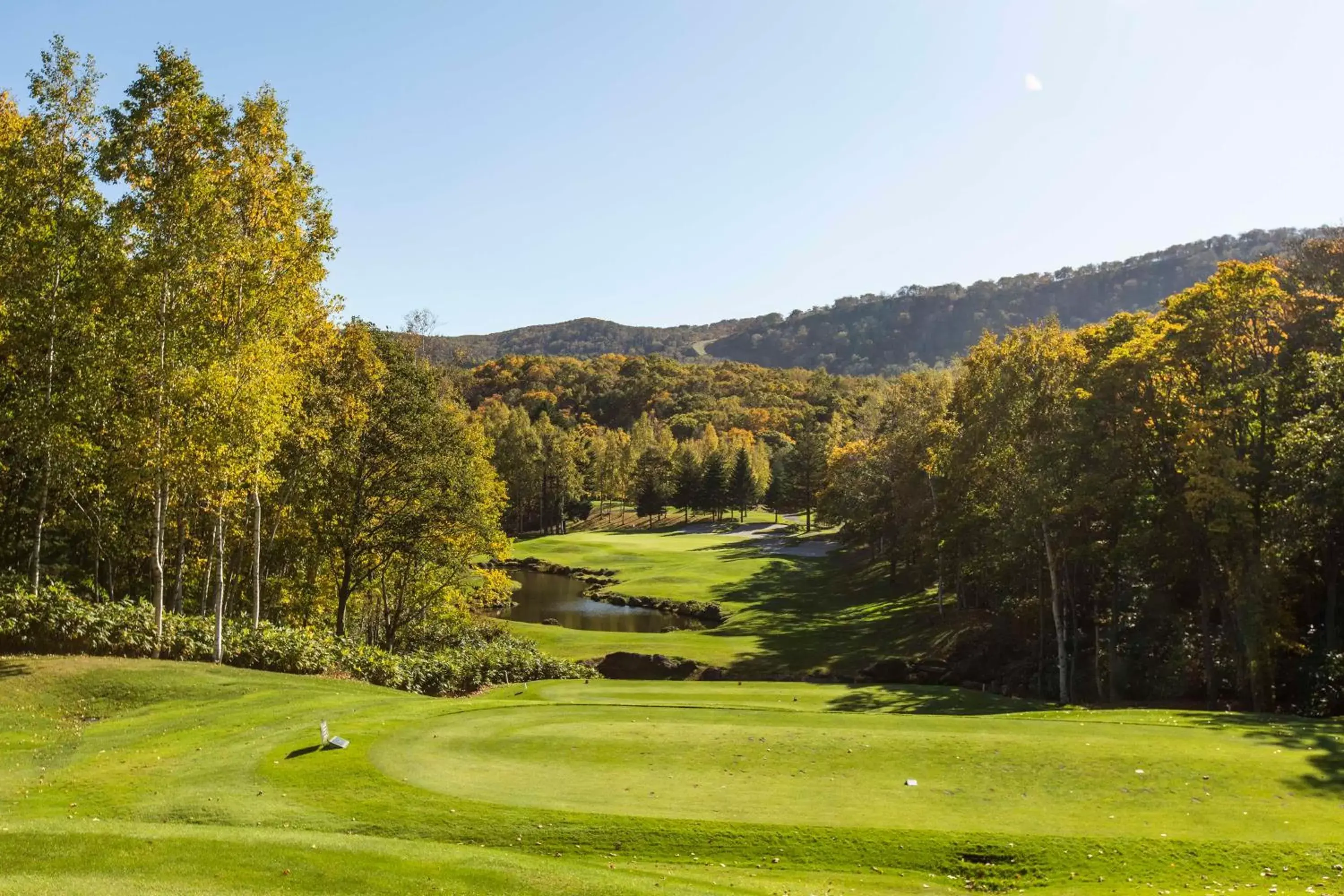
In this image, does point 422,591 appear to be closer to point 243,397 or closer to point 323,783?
point 243,397

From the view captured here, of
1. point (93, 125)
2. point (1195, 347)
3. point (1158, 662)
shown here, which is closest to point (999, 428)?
point (1195, 347)

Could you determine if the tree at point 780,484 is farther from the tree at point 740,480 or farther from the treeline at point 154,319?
the treeline at point 154,319

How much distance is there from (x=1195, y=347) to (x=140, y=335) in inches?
1234

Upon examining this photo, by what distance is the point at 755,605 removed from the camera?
60.2m

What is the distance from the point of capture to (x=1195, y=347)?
28.0 meters

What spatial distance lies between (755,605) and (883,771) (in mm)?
45319

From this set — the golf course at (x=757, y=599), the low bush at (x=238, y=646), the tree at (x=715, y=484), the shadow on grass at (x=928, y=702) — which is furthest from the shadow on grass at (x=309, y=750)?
the tree at (x=715, y=484)

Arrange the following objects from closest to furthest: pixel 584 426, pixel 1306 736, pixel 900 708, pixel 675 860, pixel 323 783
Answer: pixel 675 860, pixel 323 783, pixel 1306 736, pixel 900 708, pixel 584 426

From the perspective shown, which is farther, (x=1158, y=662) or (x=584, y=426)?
(x=584, y=426)

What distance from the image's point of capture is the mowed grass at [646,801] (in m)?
11.0

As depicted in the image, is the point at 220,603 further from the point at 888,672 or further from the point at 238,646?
the point at 888,672

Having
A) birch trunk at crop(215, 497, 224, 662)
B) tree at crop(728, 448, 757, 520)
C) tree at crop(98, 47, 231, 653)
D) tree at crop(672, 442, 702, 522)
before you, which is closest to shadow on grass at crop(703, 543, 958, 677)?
birch trunk at crop(215, 497, 224, 662)

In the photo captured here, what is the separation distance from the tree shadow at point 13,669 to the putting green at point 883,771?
10604mm

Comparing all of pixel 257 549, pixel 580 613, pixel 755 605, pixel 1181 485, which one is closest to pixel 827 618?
pixel 755 605
